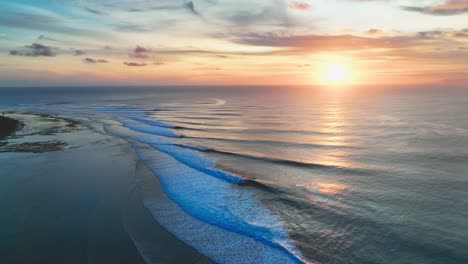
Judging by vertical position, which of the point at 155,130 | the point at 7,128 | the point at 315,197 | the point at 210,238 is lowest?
the point at 210,238

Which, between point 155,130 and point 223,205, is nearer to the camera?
point 223,205

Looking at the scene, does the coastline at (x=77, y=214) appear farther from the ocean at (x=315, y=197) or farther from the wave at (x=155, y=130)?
the wave at (x=155, y=130)

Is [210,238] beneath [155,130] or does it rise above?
beneath

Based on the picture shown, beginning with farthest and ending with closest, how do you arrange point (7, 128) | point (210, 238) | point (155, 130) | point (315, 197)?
1. point (155, 130)
2. point (7, 128)
3. point (315, 197)
4. point (210, 238)

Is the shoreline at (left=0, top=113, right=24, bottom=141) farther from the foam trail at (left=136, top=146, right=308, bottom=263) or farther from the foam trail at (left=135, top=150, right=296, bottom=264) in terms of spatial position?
the foam trail at (left=135, top=150, right=296, bottom=264)

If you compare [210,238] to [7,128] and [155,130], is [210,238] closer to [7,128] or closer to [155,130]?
[155,130]

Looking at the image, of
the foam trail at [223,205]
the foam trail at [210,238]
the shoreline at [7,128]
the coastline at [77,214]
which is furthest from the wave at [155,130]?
the foam trail at [210,238]

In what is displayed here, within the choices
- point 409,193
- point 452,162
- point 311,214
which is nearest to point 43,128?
point 311,214

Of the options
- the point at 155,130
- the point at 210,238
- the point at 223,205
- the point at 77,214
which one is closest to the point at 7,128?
the point at 155,130

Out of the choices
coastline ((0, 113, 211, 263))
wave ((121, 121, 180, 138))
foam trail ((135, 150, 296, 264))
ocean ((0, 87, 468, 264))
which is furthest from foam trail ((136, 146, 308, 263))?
wave ((121, 121, 180, 138))
